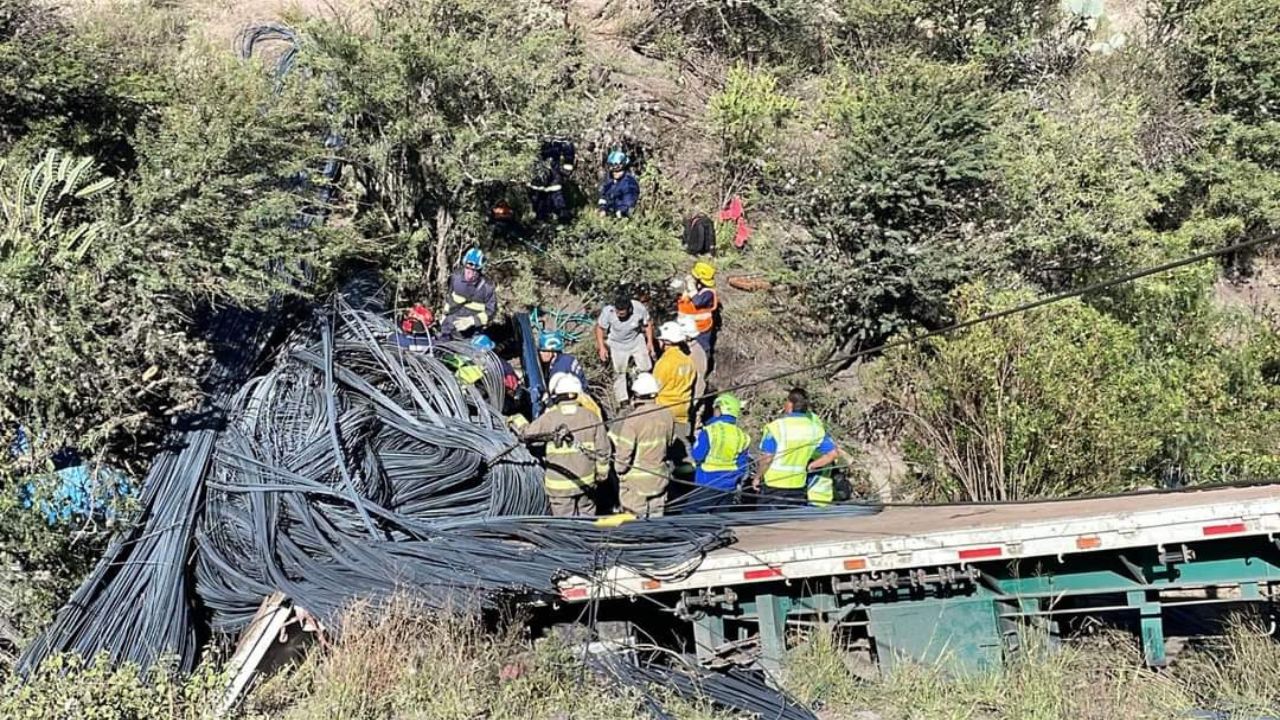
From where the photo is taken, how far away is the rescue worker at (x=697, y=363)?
34.9 feet

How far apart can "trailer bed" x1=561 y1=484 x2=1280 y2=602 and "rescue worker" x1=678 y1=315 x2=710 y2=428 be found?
2.81 meters

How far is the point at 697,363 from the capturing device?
11000 millimetres

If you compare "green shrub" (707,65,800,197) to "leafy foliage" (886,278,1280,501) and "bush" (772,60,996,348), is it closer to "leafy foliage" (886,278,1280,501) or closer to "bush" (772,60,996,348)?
"bush" (772,60,996,348)

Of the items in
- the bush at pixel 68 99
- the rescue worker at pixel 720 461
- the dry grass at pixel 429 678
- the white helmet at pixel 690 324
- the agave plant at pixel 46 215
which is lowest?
the dry grass at pixel 429 678

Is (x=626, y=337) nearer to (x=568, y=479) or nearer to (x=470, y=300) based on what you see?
(x=470, y=300)

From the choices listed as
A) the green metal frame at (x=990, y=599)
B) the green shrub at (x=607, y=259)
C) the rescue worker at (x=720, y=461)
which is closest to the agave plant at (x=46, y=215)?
the rescue worker at (x=720, y=461)

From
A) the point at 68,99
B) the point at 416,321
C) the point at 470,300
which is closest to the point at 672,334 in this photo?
the point at 470,300

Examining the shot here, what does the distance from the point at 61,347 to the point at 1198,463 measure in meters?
10.5

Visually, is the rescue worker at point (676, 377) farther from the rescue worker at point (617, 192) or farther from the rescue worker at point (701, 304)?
the rescue worker at point (617, 192)

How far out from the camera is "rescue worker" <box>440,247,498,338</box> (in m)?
10.7

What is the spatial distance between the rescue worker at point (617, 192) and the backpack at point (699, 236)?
78 cm

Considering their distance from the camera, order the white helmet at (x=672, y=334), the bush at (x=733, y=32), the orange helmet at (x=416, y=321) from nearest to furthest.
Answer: the white helmet at (x=672, y=334) → the orange helmet at (x=416, y=321) → the bush at (x=733, y=32)

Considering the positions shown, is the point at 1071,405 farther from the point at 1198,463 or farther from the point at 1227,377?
the point at 1227,377

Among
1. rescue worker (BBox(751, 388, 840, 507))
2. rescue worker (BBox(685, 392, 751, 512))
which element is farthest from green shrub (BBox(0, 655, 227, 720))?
rescue worker (BBox(751, 388, 840, 507))
